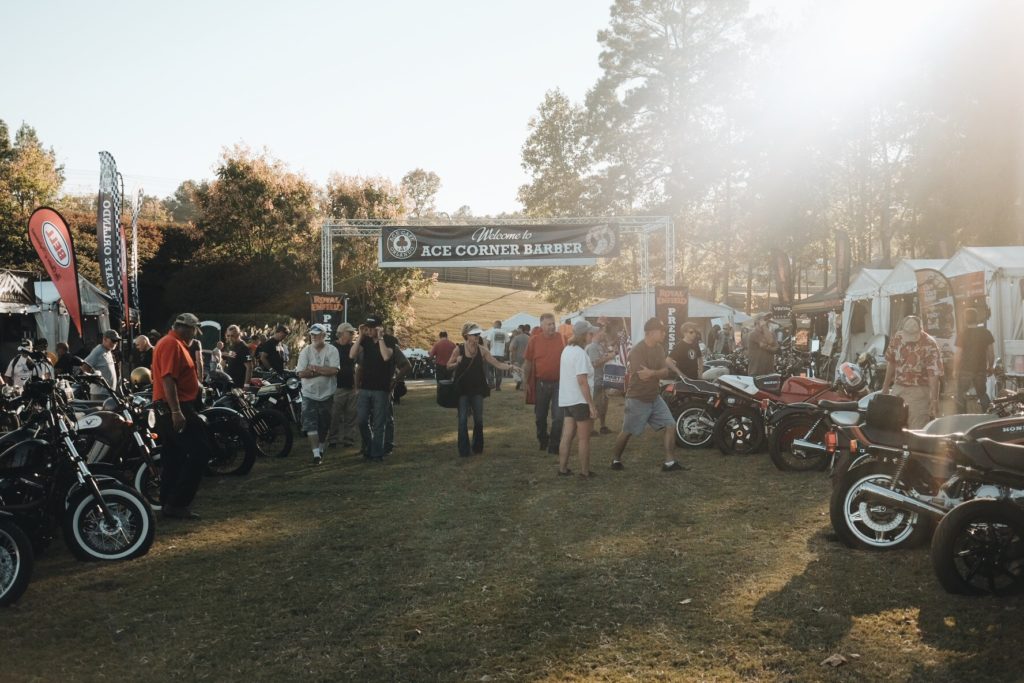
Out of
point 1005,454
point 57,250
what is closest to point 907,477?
point 1005,454

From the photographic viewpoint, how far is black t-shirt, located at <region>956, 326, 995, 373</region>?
1127 cm

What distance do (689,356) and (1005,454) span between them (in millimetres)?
7746

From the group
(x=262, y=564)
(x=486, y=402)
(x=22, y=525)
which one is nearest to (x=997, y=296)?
(x=486, y=402)

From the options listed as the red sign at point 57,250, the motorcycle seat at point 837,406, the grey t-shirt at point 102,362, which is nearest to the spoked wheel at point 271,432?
the grey t-shirt at point 102,362

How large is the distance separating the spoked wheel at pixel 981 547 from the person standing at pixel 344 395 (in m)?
8.04

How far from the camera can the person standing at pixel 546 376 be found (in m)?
11.5

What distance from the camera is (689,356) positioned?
12953mm

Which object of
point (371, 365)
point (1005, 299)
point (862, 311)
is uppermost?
point (862, 311)

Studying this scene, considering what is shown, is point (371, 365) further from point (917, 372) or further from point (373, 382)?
point (917, 372)

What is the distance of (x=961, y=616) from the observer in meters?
4.76

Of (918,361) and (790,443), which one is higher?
(918,361)

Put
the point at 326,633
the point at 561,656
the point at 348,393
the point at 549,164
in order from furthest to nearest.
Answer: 1. the point at 549,164
2. the point at 348,393
3. the point at 326,633
4. the point at 561,656

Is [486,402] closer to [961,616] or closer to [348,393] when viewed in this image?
[348,393]

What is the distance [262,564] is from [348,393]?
608 cm
